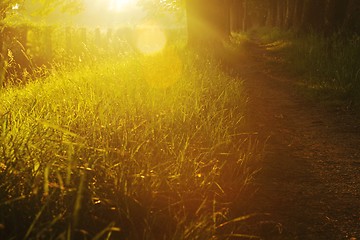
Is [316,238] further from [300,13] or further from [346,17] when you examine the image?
[300,13]

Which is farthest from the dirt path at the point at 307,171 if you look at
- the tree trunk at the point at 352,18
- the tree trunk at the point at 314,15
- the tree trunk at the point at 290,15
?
the tree trunk at the point at 290,15

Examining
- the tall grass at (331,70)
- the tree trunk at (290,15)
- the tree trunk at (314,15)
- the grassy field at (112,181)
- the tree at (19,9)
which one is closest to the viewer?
the grassy field at (112,181)

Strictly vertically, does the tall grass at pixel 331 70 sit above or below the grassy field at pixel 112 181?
below

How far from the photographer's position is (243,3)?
3222cm

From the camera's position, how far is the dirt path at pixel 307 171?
268 centimetres

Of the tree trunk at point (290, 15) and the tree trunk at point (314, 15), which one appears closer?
the tree trunk at point (314, 15)

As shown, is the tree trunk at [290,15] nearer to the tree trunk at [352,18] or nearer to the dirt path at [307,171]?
the tree trunk at [352,18]

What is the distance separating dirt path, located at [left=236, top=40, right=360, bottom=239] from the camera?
2.68 meters

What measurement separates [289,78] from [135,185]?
7.41 metres

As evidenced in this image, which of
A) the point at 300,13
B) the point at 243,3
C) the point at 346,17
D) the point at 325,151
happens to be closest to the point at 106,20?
the point at 243,3

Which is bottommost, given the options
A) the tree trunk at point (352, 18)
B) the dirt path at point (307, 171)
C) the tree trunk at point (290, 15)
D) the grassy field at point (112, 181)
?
the tree trunk at point (290, 15)

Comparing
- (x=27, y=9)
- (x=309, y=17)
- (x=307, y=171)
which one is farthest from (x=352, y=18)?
(x=307, y=171)

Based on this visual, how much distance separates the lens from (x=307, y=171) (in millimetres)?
3703

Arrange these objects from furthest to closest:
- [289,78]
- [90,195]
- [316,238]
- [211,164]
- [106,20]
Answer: [106,20], [289,78], [211,164], [316,238], [90,195]
